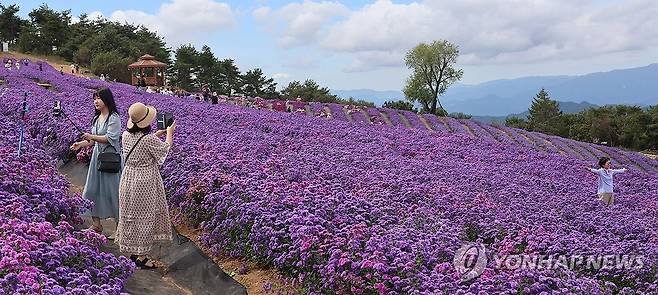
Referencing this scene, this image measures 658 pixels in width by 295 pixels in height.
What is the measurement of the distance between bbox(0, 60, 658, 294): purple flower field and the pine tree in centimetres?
6957

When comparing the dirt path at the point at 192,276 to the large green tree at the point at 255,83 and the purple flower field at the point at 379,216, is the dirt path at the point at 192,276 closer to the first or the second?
the purple flower field at the point at 379,216

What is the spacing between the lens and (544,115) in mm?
93812

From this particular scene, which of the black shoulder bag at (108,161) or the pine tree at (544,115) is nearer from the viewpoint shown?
the black shoulder bag at (108,161)

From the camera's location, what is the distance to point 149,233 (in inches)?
298

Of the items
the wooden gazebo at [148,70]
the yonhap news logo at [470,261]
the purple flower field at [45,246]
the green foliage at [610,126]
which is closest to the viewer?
the purple flower field at [45,246]

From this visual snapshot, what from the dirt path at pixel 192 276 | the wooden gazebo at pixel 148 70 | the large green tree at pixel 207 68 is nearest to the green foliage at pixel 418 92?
the large green tree at pixel 207 68

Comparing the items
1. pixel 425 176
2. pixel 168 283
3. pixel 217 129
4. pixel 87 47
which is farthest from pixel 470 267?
pixel 87 47

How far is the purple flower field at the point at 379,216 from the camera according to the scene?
6.05m

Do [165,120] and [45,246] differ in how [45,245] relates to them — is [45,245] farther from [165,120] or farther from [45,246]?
[165,120]

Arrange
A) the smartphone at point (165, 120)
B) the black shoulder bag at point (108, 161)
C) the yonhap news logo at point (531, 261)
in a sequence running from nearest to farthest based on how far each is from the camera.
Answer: the yonhap news logo at point (531, 261) < the smartphone at point (165, 120) < the black shoulder bag at point (108, 161)

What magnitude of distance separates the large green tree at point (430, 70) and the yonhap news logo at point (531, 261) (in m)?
70.7

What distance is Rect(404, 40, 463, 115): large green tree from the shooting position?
77.7 meters

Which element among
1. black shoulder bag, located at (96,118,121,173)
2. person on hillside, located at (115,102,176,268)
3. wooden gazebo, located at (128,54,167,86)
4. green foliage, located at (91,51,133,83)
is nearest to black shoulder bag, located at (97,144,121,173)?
black shoulder bag, located at (96,118,121,173)

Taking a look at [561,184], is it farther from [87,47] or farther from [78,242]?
[87,47]
